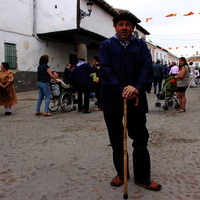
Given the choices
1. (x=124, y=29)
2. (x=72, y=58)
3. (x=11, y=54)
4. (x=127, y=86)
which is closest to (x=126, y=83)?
(x=127, y=86)

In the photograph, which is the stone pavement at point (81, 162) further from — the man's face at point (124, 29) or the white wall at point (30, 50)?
the white wall at point (30, 50)

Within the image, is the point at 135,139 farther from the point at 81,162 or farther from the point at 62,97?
the point at 62,97

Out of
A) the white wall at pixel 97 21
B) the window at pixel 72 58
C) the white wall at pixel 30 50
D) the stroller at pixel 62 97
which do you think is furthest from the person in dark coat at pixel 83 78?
the window at pixel 72 58

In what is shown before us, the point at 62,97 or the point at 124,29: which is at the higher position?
the point at 124,29

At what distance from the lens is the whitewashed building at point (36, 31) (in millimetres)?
14461

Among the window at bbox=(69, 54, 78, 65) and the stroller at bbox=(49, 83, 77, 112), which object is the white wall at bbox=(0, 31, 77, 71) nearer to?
the window at bbox=(69, 54, 78, 65)

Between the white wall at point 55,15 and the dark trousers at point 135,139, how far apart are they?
14366 mm

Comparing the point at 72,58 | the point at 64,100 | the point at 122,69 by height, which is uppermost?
the point at 72,58

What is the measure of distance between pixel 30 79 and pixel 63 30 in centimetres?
357

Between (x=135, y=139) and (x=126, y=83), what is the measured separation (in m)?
0.58

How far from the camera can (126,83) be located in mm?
2670

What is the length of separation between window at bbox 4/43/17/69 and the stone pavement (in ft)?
29.5

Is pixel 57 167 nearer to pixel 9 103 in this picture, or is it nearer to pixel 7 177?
pixel 7 177

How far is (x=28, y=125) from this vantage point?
6.17m
